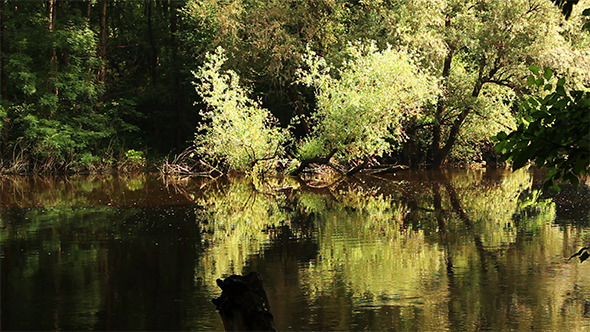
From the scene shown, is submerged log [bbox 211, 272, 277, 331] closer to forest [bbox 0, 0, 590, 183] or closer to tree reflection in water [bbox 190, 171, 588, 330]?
tree reflection in water [bbox 190, 171, 588, 330]

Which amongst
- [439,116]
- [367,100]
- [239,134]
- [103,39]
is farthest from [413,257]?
[103,39]

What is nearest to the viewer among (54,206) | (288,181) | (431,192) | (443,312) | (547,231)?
(443,312)

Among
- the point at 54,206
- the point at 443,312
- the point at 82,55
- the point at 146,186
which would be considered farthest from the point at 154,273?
the point at 82,55

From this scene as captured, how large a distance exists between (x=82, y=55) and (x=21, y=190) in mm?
11115

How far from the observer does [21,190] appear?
2280 centimetres

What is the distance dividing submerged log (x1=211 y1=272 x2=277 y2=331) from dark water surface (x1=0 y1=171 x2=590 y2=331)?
262cm

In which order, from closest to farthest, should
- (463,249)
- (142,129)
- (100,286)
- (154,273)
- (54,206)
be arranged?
(100,286) < (154,273) < (463,249) < (54,206) < (142,129)

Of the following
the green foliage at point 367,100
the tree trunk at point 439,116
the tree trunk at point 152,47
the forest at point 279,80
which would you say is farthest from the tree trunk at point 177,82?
the tree trunk at point 439,116

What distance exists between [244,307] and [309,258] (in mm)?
6361

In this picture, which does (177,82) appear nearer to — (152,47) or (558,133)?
(152,47)

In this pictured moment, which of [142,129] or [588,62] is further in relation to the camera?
[142,129]

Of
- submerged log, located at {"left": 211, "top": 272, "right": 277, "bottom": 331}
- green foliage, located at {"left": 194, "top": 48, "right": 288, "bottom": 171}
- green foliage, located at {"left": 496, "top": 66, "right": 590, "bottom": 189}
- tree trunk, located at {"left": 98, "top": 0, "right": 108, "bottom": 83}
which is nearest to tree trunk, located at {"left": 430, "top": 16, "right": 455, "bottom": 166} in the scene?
green foliage, located at {"left": 194, "top": 48, "right": 288, "bottom": 171}

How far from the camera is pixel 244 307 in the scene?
463 centimetres

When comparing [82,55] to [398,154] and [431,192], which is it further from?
[431,192]
